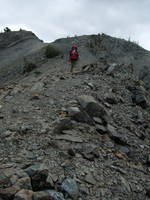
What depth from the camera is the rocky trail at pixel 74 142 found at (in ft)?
26.8

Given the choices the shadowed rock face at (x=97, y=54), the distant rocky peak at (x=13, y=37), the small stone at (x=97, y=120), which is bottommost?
the small stone at (x=97, y=120)

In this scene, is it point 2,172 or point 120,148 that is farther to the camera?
point 120,148

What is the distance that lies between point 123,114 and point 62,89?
3124 mm

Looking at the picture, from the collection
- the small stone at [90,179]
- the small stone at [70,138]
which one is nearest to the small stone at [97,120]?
the small stone at [70,138]

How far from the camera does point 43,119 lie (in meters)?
11.9

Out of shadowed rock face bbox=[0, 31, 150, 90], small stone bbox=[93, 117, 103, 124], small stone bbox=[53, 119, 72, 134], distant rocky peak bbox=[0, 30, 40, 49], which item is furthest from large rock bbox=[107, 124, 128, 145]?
→ distant rocky peak bbox=[0, 30, 40, 49]

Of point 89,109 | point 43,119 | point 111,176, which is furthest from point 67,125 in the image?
point 111,176

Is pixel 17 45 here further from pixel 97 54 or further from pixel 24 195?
pixel 24 195

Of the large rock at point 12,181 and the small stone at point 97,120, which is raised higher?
the small stone at point 97,120

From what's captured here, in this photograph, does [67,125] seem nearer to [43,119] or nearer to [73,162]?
[43,119]

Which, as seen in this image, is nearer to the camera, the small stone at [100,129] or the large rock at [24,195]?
the large rock at [24,195]

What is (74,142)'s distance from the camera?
35.2 ft

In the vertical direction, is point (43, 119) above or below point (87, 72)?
below

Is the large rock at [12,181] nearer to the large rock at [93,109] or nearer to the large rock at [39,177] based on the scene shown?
the large rock at [39,177]
